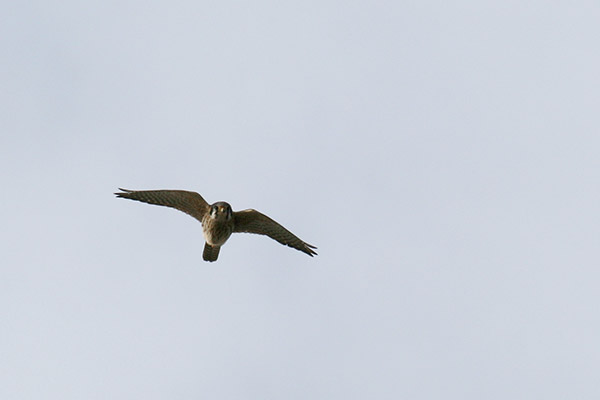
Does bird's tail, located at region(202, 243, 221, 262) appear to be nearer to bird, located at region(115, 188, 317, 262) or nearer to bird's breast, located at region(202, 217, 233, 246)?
bird, located at region(115, 188, 317, 262)

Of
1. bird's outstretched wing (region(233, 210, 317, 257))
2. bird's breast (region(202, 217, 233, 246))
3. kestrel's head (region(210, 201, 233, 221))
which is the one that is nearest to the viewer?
kestrel's head (region(210, 201, 233, 221))

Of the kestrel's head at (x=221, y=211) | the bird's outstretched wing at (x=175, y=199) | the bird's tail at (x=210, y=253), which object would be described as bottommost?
the bird's tail at (x=210, y=253)

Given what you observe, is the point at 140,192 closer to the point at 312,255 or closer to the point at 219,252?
the point at 219,252

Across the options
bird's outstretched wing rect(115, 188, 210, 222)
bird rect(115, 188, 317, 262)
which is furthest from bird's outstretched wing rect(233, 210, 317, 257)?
bird's outstretched wing rect(115, 188, 210, 222)

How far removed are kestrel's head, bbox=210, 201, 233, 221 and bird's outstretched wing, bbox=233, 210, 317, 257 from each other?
532mm

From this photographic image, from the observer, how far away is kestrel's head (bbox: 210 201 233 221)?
725 inches

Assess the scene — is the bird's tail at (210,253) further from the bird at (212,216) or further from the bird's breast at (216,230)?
the bird's breast at (216,230)

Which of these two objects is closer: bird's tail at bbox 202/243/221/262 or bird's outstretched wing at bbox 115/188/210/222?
bird's outstretched wing at bbox 115/188/210/222

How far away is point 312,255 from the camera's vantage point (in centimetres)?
2020

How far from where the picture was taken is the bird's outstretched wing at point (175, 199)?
743 inches

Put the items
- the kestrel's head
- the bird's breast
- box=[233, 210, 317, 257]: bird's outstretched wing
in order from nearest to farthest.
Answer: the kestrel's head
the bird's breast
box=[233, 210, 317, 257]: bird's outstretched wing

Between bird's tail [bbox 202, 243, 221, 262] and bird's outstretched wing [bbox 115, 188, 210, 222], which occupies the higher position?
bird's outstretched wing [bbox 115, 188, 210, 222]

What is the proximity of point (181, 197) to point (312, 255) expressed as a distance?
2.91m

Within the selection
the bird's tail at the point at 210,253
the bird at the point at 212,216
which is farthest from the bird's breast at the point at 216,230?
the bird's tail at the point at 210,253
